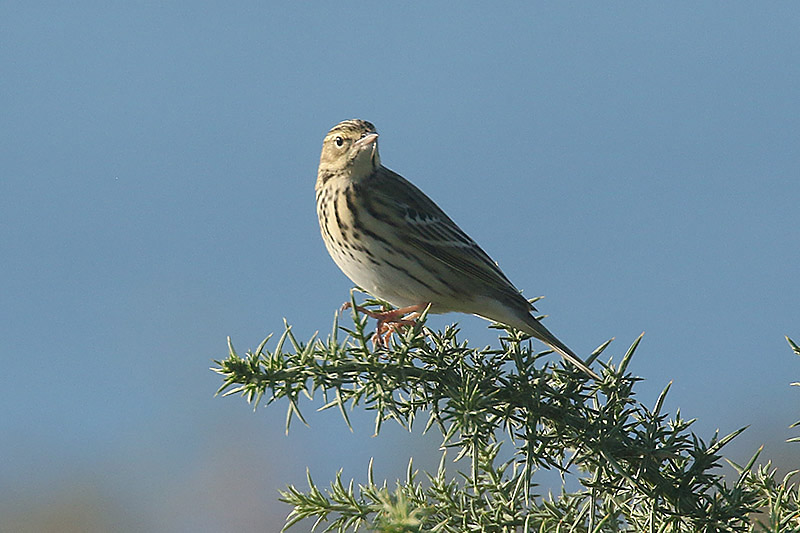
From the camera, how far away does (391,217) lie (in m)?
5.67

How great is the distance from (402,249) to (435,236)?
39 centimetres

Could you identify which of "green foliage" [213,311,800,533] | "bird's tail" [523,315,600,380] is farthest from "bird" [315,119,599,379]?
"green foliage" [213,311,800,533]

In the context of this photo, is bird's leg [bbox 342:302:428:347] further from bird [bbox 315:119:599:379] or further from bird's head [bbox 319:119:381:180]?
bird's head [bbox 319:119:381:180]

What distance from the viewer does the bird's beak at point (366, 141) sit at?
6012 millimetres

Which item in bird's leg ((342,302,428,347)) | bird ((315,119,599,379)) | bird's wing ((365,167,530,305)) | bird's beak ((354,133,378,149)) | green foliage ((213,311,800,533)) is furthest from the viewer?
bird's beak ((354,133,378,149))

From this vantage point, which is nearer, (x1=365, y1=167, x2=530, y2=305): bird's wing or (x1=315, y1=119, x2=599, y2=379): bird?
(x1=315, y1=119, x2=599, y2=379): bird

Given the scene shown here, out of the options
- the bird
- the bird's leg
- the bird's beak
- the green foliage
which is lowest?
the green foliage

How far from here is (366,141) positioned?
6.03m

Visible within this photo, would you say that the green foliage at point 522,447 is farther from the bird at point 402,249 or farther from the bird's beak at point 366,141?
the bird's beak at point 366,141

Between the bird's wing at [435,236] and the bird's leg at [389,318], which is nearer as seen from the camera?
the bird's leg at [389,318]

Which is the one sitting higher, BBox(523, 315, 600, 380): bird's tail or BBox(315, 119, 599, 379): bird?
BBox(315, 119, 599, 379): bird

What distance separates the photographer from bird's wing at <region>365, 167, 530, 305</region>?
18.1ft

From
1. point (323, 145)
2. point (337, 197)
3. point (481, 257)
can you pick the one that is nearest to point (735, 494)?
point (481, 257)

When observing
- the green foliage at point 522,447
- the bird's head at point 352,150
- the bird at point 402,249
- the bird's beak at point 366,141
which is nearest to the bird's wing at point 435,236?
the bird at point 402,249
